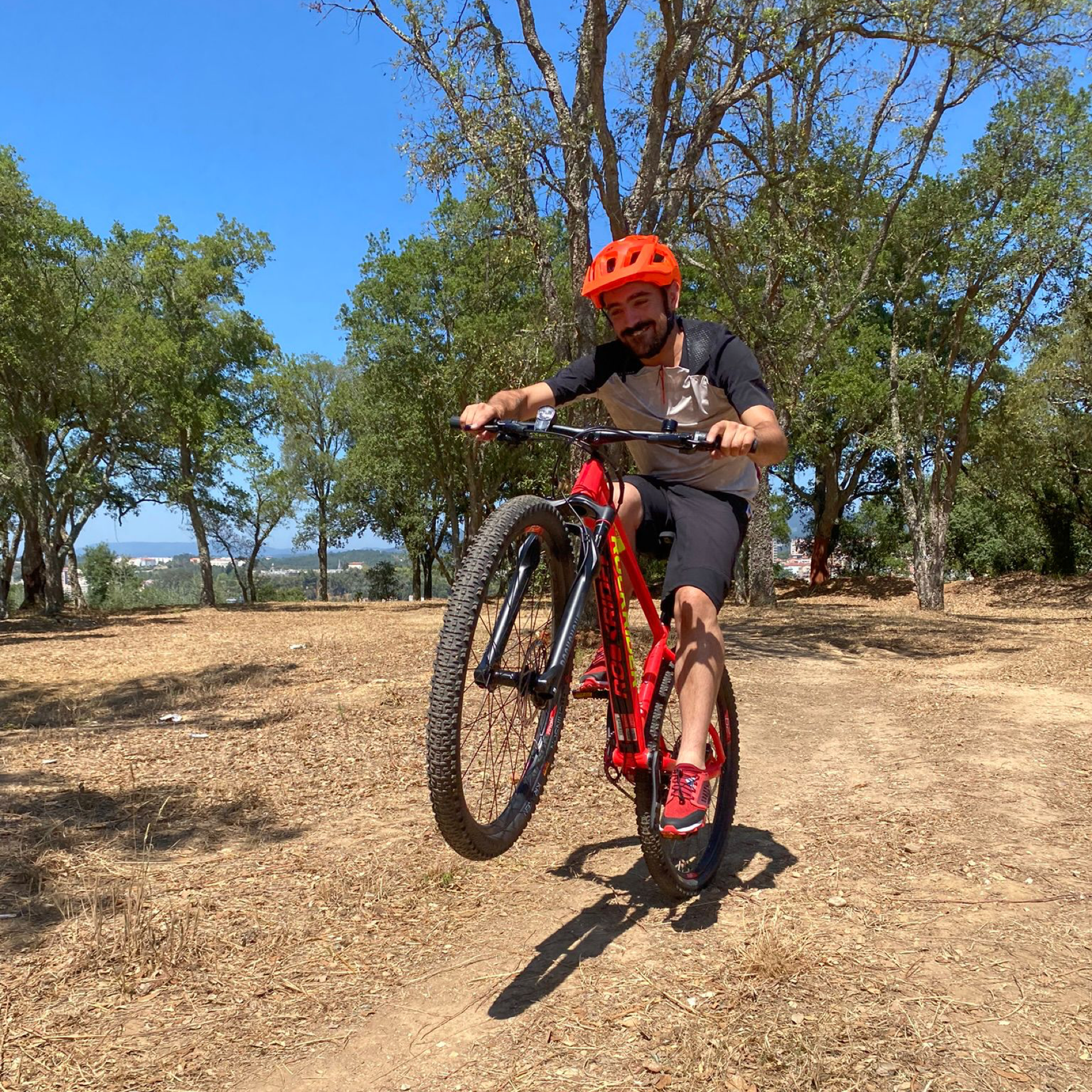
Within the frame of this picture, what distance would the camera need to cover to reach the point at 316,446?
39969mm

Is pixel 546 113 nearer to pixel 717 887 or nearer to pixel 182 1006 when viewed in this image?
pixel 717 887

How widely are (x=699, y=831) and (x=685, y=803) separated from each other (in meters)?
0.41

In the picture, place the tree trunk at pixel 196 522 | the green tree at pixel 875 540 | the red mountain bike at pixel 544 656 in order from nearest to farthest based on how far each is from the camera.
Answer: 1. the red mountain bike at pixel 544 656
2. the tree trunk at pixel 196 522
3. the green tree at pixel 875 540

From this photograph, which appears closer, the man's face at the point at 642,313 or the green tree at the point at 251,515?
the man's face at the point at 642,313

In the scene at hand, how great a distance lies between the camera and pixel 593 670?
10.3ft

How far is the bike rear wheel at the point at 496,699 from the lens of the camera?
2.39m

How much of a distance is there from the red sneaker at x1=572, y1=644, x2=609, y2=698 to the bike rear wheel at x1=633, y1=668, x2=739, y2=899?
283 millimetres

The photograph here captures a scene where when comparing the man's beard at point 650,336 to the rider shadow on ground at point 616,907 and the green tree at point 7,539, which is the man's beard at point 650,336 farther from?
the green tree at point 7,539

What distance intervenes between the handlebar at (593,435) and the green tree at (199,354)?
67.5 feet

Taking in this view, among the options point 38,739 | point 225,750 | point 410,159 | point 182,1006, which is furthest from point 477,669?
point 410,159

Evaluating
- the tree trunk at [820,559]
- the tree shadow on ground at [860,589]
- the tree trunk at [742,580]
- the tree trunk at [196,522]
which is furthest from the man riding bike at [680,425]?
the tree trunk at [820,559]

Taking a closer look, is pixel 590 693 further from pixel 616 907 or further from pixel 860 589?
pixel 860 589

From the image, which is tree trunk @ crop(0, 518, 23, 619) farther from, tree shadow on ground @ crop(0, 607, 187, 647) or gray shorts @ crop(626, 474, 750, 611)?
gray shorts @ crop(626, 474, 750, 611)

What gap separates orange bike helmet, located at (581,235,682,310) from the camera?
3.04 meters
